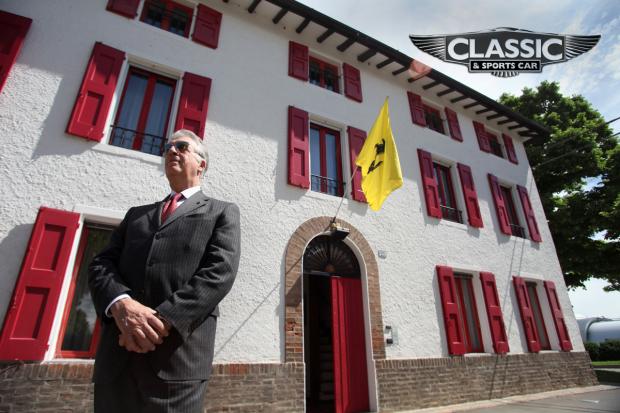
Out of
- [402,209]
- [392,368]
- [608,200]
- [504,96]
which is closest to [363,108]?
[402,209]

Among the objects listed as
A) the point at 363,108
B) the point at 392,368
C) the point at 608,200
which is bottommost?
the point at 392,368

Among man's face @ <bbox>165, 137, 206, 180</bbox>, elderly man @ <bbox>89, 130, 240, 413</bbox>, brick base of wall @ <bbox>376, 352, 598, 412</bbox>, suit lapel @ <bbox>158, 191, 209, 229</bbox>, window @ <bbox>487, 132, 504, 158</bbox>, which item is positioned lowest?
brick base of wall @ <bbox>376, 352, 598, 412</bbox>

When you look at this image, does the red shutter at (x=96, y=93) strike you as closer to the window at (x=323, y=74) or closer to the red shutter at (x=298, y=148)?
the red shutter at (x=298, y=148)

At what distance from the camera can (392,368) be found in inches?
233

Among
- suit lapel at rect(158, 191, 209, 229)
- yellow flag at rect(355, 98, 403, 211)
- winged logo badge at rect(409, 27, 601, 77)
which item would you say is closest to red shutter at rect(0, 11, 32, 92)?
suit lapel at rect(158, 191, 209, 229)

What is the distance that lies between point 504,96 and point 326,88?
12276 mm

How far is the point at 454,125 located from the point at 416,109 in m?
1.58

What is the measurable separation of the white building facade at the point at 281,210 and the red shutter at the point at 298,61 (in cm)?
5

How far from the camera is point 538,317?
904 cm

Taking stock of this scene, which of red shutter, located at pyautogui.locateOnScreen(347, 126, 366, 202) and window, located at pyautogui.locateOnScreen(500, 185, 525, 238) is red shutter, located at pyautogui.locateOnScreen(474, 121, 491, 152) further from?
red shutter, located at pyautogui.locateOnScreen(347, 126, 366, 202)

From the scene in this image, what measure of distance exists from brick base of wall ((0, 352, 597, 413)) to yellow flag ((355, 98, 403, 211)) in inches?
121

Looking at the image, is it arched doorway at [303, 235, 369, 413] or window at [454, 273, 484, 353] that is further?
window at [454, 273, 484, 353]

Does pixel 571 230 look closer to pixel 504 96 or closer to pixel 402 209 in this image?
pixel 504 96

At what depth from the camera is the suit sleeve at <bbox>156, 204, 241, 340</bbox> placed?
1.59 metres
